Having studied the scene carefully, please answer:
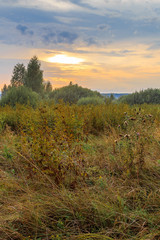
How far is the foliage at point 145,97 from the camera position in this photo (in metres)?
15.5

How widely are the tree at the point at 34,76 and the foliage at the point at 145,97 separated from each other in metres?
20.6

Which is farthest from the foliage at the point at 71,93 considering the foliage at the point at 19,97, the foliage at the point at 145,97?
the foliage at the point at 19,97

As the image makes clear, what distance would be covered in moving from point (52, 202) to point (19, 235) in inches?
22.6

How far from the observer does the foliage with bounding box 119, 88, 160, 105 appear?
15539 mm

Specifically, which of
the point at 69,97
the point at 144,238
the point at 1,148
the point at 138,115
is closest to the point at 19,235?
the point at 144,238

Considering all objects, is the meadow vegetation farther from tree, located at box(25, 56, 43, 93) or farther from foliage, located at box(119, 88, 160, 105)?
tree, located at box(25, 56, 43, 93)

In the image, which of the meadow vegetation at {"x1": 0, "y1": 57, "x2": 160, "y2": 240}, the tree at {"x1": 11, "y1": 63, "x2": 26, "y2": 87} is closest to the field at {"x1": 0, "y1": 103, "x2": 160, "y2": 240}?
the meadow vegetation at {"x1": 0, "y1": 57, "x2": 160, "y2": 240}

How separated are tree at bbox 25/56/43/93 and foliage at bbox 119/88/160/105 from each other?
2057 cm

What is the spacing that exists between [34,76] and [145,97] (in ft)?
71.5

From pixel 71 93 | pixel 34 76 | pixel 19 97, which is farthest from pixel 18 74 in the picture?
pixel 19 97

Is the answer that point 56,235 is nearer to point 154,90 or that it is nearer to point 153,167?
point 153,167

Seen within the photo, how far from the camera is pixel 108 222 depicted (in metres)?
2.59

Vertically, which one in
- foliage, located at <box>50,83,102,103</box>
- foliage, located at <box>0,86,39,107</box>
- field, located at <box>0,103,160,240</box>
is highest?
foliage, located at <box>50,83,102,103</box>

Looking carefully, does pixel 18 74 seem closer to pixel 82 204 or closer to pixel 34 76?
pixel 34 76
